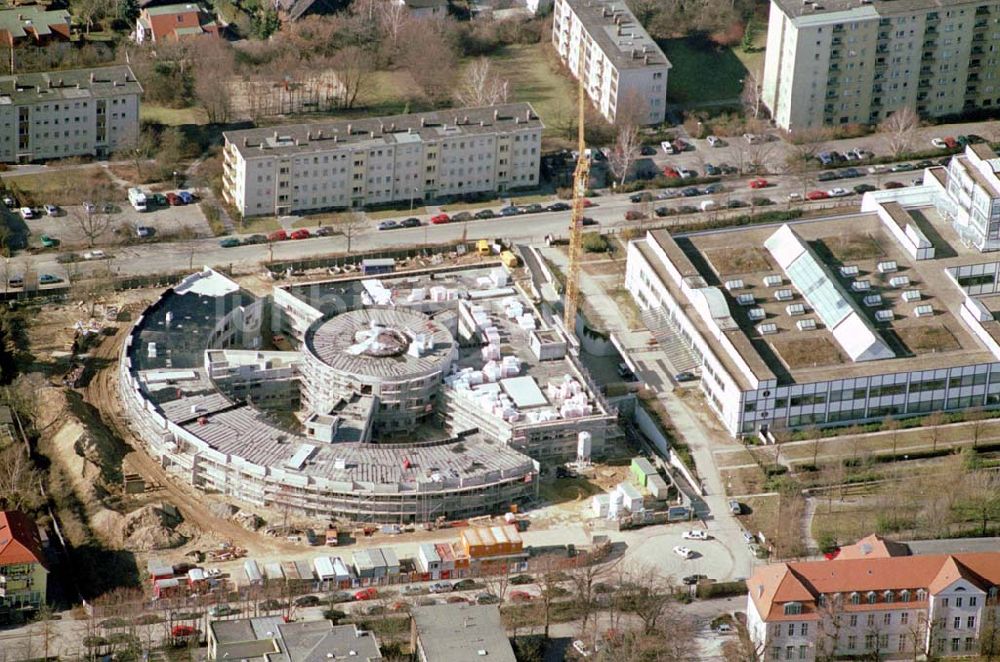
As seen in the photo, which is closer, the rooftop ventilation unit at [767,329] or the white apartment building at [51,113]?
the rooftop ventilation unit at [767,329]

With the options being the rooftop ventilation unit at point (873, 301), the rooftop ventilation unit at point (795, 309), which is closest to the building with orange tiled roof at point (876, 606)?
the rooftop ventilation unit at point (795, 309)

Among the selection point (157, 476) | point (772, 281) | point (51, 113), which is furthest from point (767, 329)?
point (51, 113)

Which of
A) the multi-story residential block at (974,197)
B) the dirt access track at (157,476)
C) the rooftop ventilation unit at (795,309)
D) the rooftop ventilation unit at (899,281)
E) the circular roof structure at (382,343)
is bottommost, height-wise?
the dirt access track at (157,476)

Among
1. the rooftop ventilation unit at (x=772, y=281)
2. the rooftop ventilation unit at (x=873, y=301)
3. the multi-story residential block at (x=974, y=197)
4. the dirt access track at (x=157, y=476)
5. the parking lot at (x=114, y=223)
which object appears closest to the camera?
the dirt access track at (x=157, y=476)

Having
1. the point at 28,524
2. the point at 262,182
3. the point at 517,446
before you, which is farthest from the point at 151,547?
the point at 262,182

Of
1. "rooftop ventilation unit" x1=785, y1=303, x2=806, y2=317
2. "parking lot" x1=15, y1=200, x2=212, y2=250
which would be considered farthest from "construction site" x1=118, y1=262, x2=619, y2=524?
"rooftop ventilation unit" x1=785, y1=303, x2=806, y2=317

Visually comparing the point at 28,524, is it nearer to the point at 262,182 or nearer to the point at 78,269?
the point at 78,269

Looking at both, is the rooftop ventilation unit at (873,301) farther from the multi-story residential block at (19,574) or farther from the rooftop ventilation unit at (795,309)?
the multi-story residential block at (19,574)
